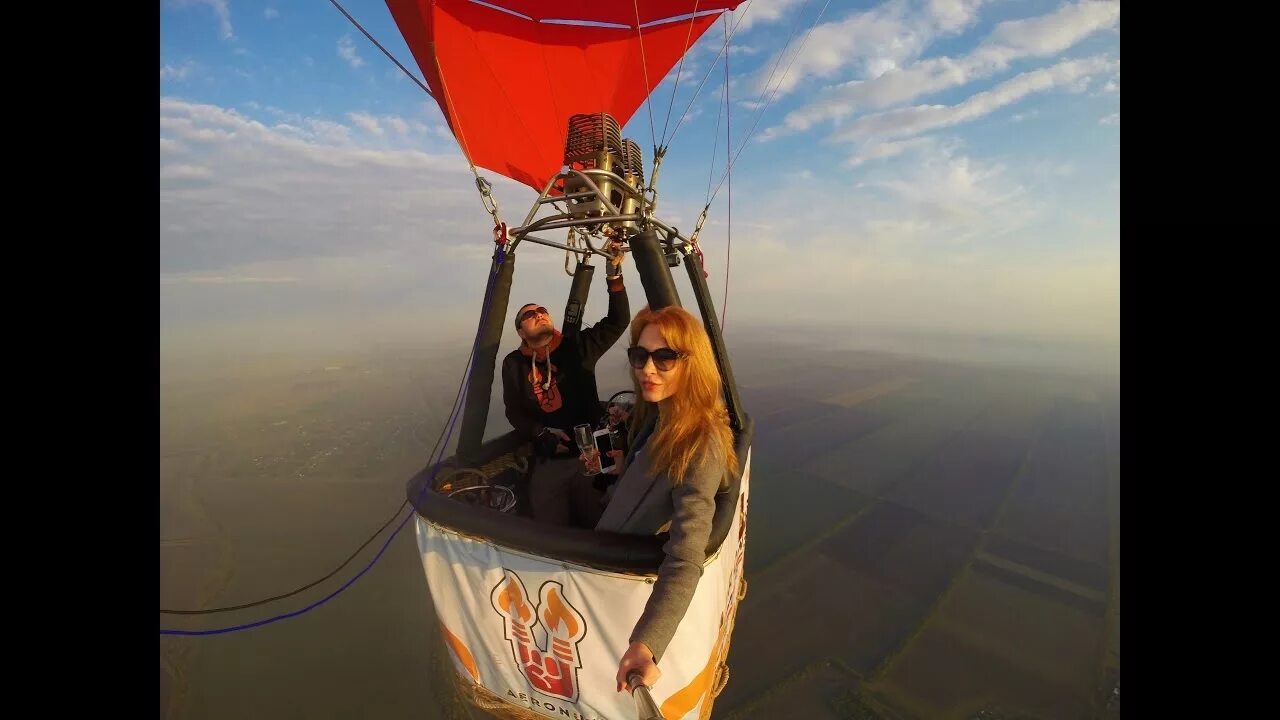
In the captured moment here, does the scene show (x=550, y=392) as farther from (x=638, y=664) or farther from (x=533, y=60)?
(x=533, y=60)

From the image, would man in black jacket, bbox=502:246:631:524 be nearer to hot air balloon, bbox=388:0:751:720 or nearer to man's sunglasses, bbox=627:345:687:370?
hot air balloon, bbox=388:0:751:720

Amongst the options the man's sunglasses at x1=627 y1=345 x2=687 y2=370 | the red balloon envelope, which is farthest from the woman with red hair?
the red balloon envelope

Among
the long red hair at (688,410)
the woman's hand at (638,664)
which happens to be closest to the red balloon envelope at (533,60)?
the long red hair at (688,410)

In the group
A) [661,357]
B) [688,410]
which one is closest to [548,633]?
[688,410]

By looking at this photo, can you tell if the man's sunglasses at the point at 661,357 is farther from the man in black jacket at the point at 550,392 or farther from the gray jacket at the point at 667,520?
the man in black jacket at the point at 550,392

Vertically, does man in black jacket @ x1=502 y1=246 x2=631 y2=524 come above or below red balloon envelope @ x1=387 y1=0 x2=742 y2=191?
below
